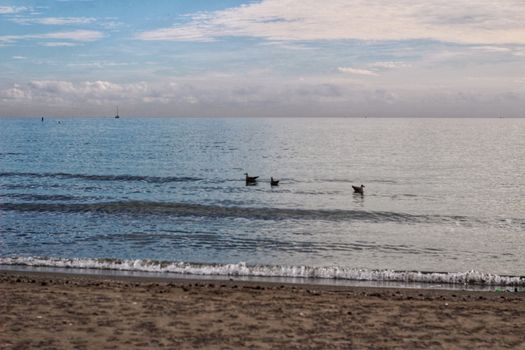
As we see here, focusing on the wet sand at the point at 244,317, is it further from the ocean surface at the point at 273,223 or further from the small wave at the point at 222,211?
the small wave at the point at 222,211

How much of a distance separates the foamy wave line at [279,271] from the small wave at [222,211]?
10.5 meters

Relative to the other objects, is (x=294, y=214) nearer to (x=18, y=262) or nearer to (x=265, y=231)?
(x=265, y=231)

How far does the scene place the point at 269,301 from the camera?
1374cm

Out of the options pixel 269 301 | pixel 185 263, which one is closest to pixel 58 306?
pixel 269 301

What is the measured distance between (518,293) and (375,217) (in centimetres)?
1375

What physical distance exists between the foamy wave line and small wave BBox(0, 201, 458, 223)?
10537mm

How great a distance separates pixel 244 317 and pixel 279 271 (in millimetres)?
6487

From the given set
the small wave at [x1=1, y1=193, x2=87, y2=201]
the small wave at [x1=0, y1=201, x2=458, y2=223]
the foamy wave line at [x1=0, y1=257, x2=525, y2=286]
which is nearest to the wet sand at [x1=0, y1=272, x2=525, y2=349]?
the foamy wave line at [x1=0, y1=257, x2=525, y2=286]

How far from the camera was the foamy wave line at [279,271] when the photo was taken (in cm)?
1797

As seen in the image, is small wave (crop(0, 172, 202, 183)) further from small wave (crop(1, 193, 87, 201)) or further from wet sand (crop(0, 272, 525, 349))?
wet sand (crop(0, 272, 525, 349))

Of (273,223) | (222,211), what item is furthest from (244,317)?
(222,211)

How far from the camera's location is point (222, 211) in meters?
31.0

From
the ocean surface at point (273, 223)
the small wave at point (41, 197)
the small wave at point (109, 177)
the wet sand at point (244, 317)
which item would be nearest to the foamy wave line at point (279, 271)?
the ocean surface at point (273, 223)

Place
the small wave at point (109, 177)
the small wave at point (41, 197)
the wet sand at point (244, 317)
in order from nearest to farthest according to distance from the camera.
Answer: the wet sand at point (244, 317)
the small wave at point (41, 197)
the small wave at point (109, 177)
